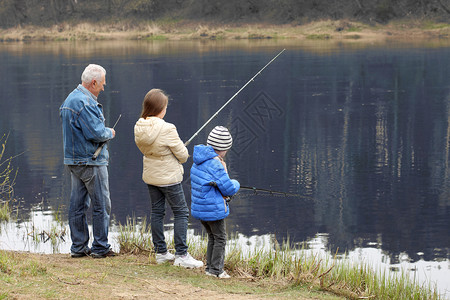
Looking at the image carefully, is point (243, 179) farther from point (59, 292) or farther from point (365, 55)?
point (365, 55)

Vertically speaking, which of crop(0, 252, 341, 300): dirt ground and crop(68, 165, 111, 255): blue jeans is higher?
crop(68, 165, 111, 255): blue jeans

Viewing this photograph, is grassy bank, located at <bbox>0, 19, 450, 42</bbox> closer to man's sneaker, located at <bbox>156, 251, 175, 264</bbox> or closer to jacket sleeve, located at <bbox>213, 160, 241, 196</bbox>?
man's sneaker, located at <bbox>156, 251, 175, 264</bbox>

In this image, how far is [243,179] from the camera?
1149 cm

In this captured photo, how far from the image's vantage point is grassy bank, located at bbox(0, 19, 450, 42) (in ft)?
148

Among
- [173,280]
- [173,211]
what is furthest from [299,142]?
[173,280]

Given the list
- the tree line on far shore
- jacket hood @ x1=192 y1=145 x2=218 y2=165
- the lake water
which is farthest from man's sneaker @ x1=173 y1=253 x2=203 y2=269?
the tree line on far shore

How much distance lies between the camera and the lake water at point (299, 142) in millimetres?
8680

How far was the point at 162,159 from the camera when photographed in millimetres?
5348

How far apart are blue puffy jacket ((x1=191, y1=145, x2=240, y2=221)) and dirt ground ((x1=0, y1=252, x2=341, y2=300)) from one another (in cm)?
A: 51

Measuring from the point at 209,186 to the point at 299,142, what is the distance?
9519 millimetres

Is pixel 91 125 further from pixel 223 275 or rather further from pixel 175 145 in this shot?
pixel 223 275

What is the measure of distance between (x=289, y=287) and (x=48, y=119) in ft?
46.5

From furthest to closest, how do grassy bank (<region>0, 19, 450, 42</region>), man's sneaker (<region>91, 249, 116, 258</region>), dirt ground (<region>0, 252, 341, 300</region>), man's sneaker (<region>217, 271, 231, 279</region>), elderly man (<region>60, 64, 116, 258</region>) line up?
grassy bank (<region>0, 19, 450, 42</region>), man's sneaker (<region>91, 249, 116, 258</region>), elderly man (<region>60, 64, 116, 258</region>), man's sneaker (<region>217, 271, 231, 279</region>), dirt ground (<region>0, 252, 341, 300</region>)

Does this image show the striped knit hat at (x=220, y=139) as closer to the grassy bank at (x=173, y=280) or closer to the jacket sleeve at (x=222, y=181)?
the jacket sleeve at (x=222, y=181)
